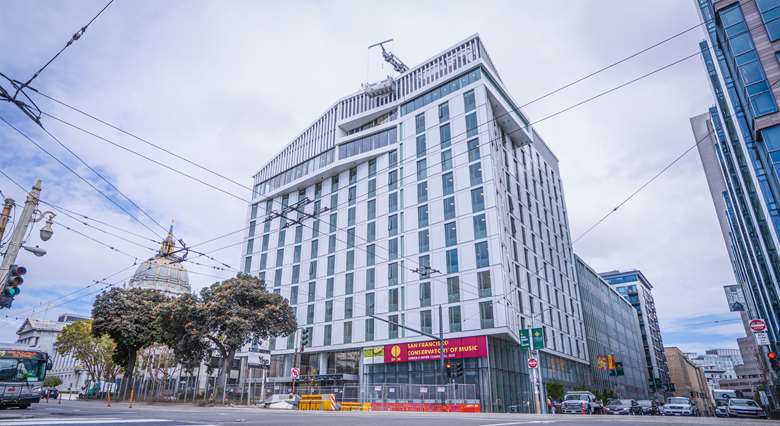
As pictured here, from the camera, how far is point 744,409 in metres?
27.0

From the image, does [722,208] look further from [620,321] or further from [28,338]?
[28,338]

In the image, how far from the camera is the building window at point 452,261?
42.5 meters

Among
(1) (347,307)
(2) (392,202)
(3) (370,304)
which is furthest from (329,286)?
(2) (392,202)

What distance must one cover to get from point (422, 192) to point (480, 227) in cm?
852

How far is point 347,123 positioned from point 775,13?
4302 cm

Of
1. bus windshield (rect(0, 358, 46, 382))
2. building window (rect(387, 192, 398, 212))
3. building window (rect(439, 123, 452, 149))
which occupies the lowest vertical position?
bus windshield (rect(0, 358, 46, 382))

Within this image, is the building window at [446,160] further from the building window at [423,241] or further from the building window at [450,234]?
the building window at [423,241]

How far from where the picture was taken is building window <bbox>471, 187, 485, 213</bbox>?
140 feet

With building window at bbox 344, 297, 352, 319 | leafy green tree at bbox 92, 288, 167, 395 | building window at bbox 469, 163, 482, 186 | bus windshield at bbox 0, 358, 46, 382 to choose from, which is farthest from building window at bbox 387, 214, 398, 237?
bus windshield at bbox 0, 358, 46, 382

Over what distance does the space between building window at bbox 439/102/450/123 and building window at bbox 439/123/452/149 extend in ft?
2.88

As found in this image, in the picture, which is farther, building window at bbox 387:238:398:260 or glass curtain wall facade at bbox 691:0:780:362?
building window at bbox 387:238:398:260

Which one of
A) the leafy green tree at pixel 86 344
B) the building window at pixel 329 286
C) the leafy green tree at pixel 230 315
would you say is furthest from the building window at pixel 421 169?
the leafy green tree at pixel 86 344

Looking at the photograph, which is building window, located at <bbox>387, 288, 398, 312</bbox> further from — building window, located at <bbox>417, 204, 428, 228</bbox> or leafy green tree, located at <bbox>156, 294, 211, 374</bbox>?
leafy green tree, located at <bbox>156, 294, 211, 374</bbox>

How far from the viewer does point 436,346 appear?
40.6 m
